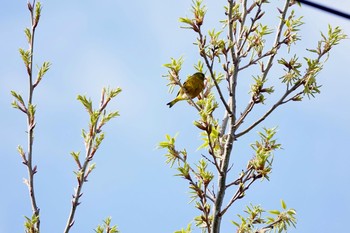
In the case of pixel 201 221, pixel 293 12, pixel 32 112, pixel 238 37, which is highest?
pixel 293 12

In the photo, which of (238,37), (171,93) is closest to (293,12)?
(238,37)

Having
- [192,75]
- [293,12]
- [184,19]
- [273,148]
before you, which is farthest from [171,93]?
[293,12]

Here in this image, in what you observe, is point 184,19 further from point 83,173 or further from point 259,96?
point 83,173

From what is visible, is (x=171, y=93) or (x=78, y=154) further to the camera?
(x=171, y=93)

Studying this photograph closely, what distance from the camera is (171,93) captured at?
243 inches

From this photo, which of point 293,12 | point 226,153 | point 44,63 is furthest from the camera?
point 293,12

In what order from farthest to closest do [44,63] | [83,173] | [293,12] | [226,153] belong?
[293,12] → [44,63] → [226,153] → [83,173]

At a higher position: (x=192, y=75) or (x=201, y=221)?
(x=192, y=75)

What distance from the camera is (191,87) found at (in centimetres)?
615

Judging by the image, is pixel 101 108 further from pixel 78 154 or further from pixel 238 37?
pixel 238 37

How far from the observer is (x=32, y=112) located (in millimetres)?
5430

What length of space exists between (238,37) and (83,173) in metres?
2.38

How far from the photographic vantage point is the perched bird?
6141 mm

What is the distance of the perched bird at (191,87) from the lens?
6.14m
